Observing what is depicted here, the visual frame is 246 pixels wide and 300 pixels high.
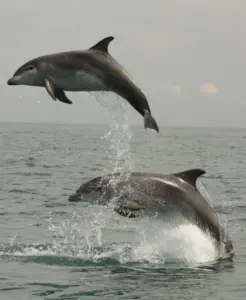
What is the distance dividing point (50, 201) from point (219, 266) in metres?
11.0

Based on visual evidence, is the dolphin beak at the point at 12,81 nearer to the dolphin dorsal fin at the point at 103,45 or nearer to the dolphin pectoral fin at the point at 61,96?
the dolphin pectoral fin at the point at 61,96

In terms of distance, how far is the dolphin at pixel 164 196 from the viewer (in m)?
13.9

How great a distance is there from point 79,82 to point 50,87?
0.44 m

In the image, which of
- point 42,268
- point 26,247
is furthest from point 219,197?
point 42,268

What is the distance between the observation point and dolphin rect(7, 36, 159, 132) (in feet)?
37.6

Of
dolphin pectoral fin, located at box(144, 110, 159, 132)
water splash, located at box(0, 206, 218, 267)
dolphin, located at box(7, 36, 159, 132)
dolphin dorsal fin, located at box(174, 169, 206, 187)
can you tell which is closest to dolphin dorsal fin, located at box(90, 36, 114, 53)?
dolphin, located at box(7, 36, 159, 132)

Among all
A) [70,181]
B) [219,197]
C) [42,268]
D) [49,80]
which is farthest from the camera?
[70,181]

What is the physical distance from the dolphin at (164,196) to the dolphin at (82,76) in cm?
228

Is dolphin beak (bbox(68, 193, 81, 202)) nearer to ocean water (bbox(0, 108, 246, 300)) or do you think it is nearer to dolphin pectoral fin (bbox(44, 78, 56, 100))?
ocean water (bbox(0, 108, 246, 300))

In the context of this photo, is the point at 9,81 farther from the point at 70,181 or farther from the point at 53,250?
the point at 70,181

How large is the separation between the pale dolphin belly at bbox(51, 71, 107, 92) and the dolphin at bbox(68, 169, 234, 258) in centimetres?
297

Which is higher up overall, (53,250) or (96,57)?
(96,57)

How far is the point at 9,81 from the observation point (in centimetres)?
1226

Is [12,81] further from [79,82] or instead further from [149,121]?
[149,121]
